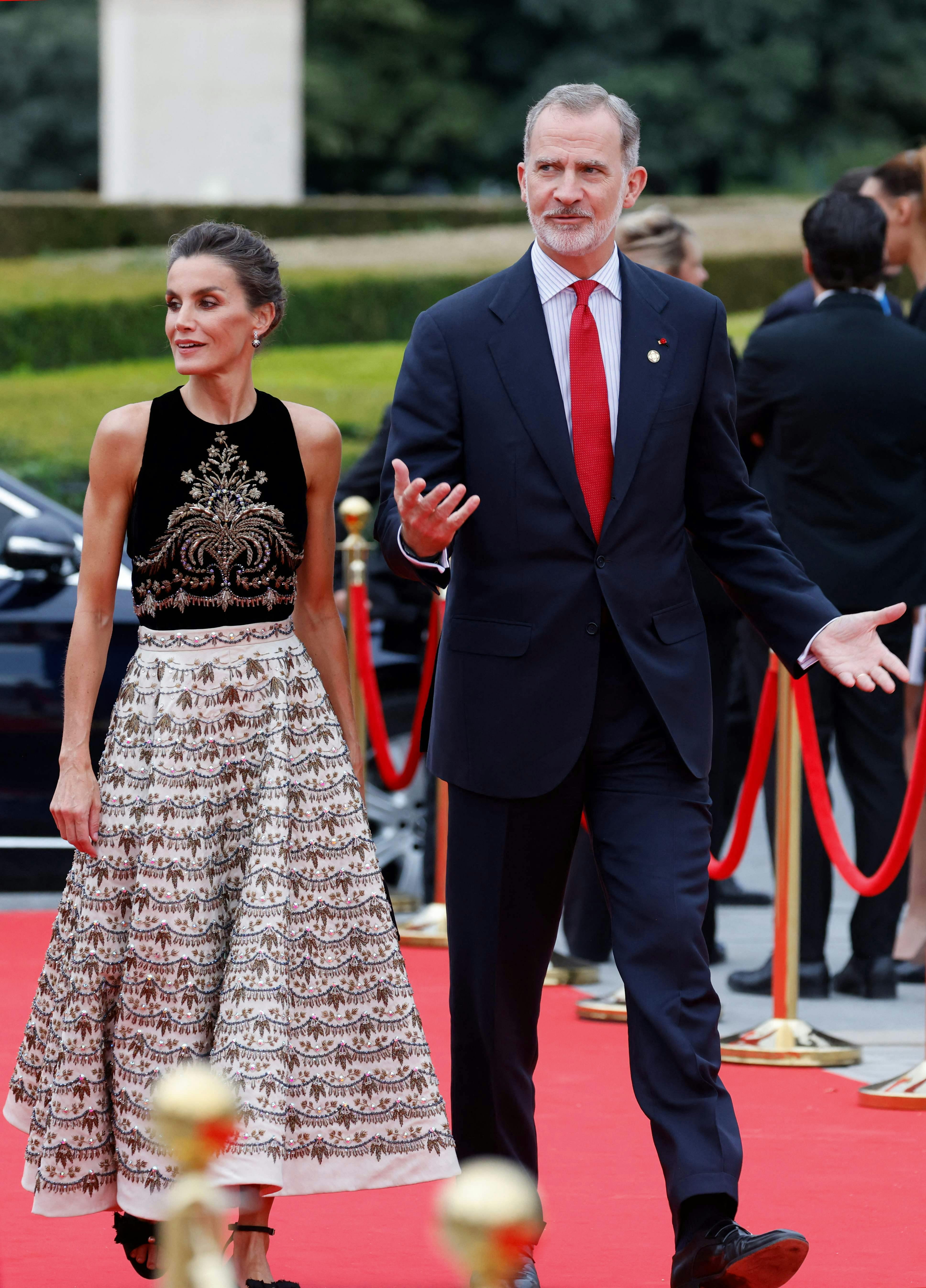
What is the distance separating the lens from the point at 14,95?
3039 cm

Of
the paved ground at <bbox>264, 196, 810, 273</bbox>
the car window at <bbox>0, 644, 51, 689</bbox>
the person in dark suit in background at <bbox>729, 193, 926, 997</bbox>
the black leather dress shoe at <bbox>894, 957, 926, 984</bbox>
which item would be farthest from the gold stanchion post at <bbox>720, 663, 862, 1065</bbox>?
the paved ground at <bbox>264, 196, 810, 273</bbox>

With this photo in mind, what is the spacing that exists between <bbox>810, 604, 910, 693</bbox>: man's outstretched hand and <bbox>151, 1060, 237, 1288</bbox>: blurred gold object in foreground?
233 cm

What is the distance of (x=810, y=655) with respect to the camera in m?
3.88

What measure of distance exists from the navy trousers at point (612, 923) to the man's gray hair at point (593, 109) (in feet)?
2.72

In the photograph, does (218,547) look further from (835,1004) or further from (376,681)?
(376,681)

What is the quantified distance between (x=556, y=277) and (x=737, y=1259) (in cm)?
165

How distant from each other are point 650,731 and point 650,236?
2.84 m

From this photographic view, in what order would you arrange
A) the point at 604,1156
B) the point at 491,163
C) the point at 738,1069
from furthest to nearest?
the point at 491,163
the point at 738,1069
the point at 604,1156

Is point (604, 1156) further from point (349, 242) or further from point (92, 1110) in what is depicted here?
point (349, 242)

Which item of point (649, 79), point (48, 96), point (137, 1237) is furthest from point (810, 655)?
point (48, 96)

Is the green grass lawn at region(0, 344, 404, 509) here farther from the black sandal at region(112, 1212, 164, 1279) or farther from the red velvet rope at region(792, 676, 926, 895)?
the black sandal at region(112, 1212, 164, 1279)

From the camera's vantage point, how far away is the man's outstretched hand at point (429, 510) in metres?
3.44

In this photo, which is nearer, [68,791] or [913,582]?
[68,791]

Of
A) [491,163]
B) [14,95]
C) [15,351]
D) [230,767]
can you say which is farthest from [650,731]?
[14,95]
